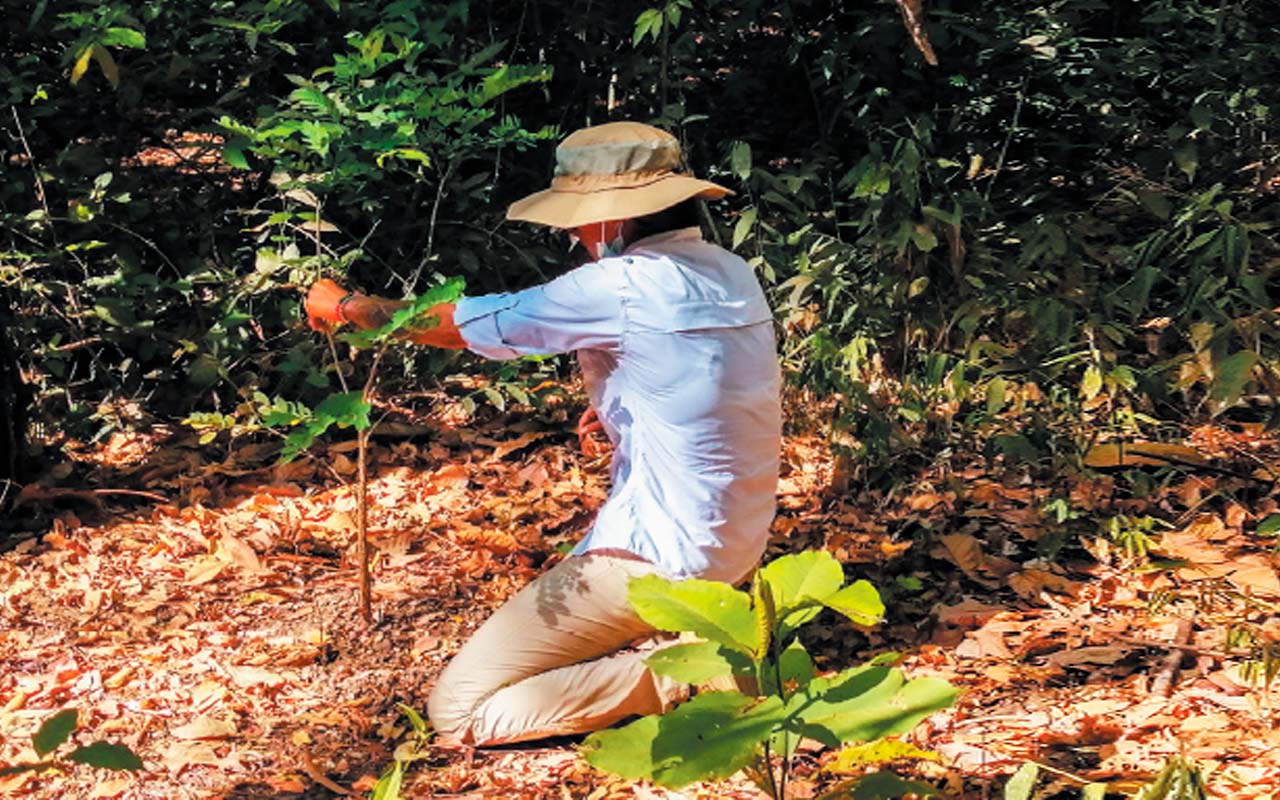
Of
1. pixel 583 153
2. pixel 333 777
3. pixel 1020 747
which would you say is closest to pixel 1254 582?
pixel 1020 747

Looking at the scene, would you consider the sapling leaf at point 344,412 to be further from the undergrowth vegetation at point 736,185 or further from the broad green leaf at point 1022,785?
the broad green leaf at point 1022,785

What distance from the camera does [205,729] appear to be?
3432 mm

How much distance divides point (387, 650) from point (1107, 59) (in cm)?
369

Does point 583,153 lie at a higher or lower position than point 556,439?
higher

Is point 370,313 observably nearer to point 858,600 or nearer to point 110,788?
point 110,788

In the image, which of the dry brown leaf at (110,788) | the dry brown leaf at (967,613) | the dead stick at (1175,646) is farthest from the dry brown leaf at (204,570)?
the dead stick at (1175,646)

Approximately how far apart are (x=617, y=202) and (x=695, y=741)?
143 centimetres

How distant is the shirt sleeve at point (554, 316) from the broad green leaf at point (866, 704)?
3.86ft

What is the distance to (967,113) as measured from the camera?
587 centimetres

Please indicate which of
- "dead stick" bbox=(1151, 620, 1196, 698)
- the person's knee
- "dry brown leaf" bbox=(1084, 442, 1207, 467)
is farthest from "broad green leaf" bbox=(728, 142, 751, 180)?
the person's knee

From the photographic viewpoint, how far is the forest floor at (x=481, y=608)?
3236mm

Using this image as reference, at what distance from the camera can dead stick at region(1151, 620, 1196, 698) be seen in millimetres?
3400

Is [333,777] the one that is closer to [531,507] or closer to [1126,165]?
[531,507]

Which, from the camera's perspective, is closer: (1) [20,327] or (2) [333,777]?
(2) [333,777]
